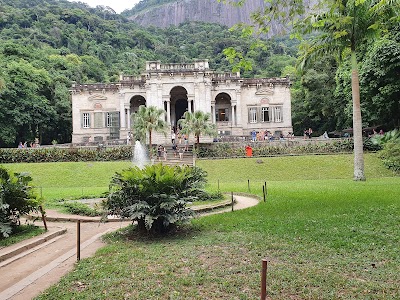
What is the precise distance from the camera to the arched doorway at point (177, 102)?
44.5m

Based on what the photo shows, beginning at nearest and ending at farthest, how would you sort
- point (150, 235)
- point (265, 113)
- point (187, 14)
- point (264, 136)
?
point (150, 235) → point (264, 136) → point (265, 113) → point (187, 14)

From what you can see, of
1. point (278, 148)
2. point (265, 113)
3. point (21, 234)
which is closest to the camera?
point (21, 234)

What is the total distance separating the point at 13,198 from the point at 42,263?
2458mm

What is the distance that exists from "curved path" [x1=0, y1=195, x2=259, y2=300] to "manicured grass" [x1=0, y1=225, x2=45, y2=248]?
29 centimetres

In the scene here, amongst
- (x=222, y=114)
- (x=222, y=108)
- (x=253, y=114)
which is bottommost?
(x=253, y=114)

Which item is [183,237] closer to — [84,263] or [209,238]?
[209,238]

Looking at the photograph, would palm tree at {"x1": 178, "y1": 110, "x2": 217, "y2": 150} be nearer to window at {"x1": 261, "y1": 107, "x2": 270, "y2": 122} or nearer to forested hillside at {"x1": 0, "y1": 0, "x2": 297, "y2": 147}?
forested hillside at {"x1": 0, "y1": 0, "x2": 297, "y2": 147}

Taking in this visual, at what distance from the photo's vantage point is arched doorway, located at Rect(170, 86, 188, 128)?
44.5m

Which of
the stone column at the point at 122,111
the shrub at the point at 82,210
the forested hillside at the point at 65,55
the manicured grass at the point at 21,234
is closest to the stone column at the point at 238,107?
the forested hillside at the point at 65,55

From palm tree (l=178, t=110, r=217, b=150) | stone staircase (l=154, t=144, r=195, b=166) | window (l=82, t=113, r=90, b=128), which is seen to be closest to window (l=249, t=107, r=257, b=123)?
stone staircase (l=154, t=144, r=195, b=166)

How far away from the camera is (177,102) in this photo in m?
47.2

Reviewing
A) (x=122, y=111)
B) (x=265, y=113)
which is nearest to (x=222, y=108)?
(x=265, y=113)

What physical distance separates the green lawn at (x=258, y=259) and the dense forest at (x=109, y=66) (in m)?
4.02

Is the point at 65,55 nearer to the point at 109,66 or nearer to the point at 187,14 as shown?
the point at 109,66
